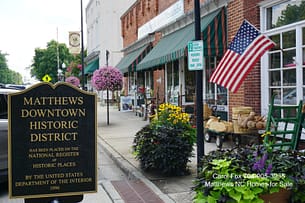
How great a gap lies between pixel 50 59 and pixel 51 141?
264ft

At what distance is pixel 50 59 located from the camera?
3219 inches

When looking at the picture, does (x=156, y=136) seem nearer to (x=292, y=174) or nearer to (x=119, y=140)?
(x=292, y=174)

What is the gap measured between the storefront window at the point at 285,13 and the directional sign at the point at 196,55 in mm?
3259

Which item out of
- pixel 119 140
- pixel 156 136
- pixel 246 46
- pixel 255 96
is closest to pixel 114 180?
pixel 156 136

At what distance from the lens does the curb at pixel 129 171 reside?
606 centimetres

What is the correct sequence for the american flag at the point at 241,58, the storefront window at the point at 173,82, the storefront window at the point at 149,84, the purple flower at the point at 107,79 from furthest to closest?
1. the storefront window at the point at 149,84
2. the purple flower at the point at 107,79
3. the storefront window at the point at 173,82
4. the american flag at the point at 241,58

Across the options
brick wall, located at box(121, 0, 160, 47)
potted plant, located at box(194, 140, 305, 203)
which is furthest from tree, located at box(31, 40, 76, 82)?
potted plant, located at box(194, 140, 305, 203)

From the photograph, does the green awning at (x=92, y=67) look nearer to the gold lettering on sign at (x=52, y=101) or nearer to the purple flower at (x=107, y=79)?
the purple flower at (x=107, y=79)

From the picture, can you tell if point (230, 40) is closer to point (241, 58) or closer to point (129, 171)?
point (241, 58)

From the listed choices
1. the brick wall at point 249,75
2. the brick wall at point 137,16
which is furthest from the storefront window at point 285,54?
the brick wall at point 137,16

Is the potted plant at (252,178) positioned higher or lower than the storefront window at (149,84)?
lower

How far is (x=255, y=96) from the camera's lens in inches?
382

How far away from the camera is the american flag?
24.8 feet

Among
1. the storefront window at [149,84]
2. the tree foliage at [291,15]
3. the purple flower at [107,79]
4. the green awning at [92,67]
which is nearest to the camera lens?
the tree foliage at [291,15]
